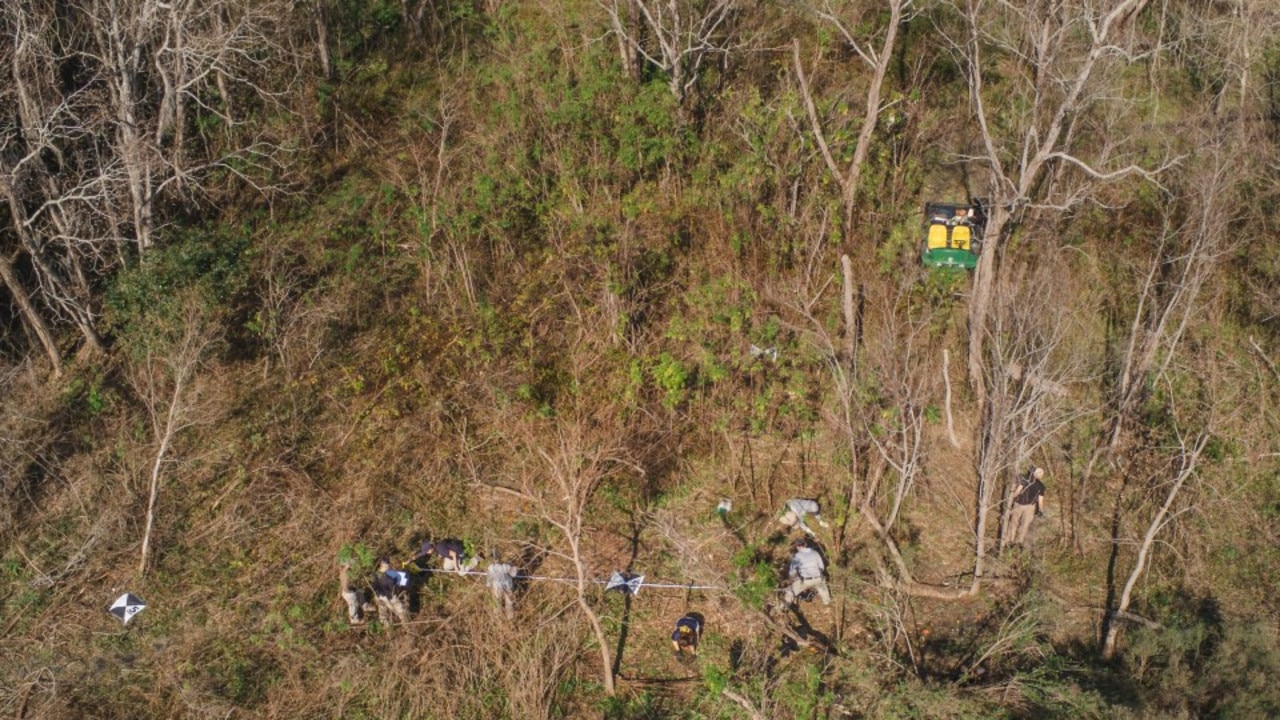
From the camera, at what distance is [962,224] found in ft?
48.8

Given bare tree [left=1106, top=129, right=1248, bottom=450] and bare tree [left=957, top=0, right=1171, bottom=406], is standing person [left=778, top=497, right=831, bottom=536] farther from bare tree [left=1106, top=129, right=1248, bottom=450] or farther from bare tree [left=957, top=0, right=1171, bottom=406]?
bare tree [left=1106, top=129, right=1248, bottom=450]

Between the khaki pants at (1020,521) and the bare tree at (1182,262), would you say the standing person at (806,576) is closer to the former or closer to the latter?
the khaki pants at (1020,521)

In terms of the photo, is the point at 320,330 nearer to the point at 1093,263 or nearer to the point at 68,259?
the point at 68,259

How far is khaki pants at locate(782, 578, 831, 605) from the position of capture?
11.9 m

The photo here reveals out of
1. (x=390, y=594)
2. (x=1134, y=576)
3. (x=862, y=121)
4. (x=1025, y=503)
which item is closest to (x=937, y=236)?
(x=862, y=121)

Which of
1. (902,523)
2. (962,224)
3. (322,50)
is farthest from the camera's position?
(322,50)

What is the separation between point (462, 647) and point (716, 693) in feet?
8.88

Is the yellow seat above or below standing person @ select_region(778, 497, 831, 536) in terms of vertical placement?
above

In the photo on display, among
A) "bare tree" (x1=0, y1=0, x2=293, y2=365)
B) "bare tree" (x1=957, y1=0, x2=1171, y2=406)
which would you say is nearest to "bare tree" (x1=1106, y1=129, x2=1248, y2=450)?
"bare tree" (x1=957, y1=0, x2=1171, y2=406)

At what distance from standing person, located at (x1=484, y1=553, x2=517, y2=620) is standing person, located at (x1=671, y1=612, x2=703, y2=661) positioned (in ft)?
6.05

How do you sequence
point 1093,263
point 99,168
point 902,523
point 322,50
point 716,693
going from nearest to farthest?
point 716,693 < point 902,523 < point 99,168 < point 1093,263 < point 322,50

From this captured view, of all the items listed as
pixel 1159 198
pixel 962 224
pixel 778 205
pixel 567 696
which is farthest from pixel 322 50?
pixel 1159 198

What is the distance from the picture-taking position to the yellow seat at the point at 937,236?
586 inches

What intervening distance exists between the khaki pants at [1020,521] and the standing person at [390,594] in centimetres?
707
